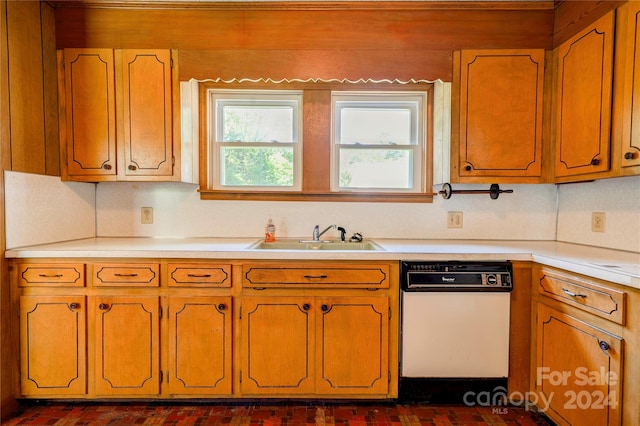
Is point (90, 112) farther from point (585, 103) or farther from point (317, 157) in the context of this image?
point (585, 103)

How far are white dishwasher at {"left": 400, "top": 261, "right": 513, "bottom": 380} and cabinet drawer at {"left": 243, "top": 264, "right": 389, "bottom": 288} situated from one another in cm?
15

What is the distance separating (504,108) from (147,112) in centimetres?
224

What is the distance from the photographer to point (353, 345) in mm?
1821

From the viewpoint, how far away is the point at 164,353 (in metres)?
1.82

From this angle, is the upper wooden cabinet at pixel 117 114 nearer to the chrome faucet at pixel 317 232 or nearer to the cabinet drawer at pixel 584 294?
the chrome faucet at pixel 317 232

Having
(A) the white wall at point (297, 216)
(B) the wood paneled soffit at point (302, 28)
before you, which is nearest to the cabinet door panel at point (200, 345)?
(A) the white wall at point (297, 216)

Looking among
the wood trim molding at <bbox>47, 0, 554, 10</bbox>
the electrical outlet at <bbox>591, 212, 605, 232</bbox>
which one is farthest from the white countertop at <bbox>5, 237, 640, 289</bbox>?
the wood trim molding at <bbox>47, 0, 554, 10</bbox>

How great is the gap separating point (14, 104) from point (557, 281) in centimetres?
303

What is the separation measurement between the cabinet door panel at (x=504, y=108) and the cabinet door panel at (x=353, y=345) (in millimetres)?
1189

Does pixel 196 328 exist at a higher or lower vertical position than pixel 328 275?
lower

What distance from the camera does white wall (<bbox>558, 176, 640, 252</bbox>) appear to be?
6.05 ft

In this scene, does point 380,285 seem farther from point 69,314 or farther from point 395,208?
point 69,314

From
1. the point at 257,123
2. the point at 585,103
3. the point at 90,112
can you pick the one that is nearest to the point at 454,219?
the point at 585,103

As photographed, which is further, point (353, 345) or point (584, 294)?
point (353, 345)
